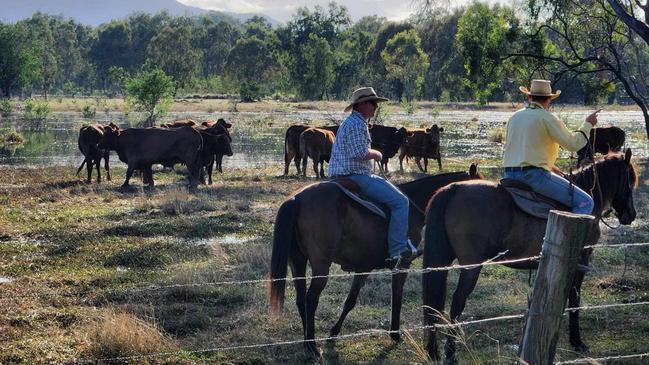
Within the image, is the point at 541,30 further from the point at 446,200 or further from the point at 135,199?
the point at 446,200

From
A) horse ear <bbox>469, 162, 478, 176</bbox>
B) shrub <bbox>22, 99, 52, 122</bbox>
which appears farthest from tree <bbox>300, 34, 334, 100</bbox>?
horse ear <bbox>469, 162, 478, 176</bbox>

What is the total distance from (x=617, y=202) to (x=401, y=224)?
8.02 feet

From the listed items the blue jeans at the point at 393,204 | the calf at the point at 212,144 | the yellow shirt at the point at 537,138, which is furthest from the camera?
the calf at the point at 212,144

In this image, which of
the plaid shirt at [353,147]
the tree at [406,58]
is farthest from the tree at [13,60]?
the plaid shirt at [353,147]

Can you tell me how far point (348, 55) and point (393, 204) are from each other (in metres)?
86.6

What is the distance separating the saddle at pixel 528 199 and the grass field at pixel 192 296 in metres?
1.36

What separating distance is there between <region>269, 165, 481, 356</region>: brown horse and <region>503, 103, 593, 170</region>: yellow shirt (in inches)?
61.9

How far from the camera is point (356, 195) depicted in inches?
303

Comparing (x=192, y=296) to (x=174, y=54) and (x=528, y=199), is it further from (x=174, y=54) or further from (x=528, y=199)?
(x=174, y=54)

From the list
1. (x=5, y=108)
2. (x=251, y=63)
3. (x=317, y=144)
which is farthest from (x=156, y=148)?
(x=251, y=63)

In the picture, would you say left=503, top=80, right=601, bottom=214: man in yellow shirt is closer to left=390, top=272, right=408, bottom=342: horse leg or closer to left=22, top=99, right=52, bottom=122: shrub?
left=390, top=272, right=408, bottom=342: horse leg

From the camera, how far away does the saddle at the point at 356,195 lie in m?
7.64

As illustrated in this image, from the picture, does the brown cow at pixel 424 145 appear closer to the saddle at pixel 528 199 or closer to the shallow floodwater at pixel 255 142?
the shallow floodwater at pixel 255 142

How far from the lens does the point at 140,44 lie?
128 metres
